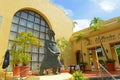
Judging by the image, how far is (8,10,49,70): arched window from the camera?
13.8 meters

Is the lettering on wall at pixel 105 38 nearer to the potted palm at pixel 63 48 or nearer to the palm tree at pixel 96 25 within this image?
the palm tree at pixel 96 25

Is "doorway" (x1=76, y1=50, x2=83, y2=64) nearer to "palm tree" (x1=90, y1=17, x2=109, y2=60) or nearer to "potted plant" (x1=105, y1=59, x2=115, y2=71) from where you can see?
"palm tree" (x1=90, y1=17, x2=109, y2=60)

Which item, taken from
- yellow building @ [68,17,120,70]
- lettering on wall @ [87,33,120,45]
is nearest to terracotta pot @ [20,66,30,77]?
yellow building @ [68,17,120,70]

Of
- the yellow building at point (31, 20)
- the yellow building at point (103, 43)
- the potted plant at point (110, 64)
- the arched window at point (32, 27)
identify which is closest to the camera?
the yellow building at point (31, 20)

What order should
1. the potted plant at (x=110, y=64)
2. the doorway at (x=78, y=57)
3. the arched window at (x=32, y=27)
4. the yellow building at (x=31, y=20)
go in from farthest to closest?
the doorway at (x=78, y=57) < the arched window at (x=32, y=27) < the potted plant at (x=110, y=64) < the yellow building at (x=31, y=20)

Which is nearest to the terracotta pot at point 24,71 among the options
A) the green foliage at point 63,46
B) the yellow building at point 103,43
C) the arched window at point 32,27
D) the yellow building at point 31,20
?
the yellow building at point 31,20

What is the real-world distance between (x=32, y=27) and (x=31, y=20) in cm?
79

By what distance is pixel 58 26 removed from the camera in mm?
19031

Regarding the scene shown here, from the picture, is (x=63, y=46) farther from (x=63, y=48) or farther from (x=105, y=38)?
(x=105, y=38)

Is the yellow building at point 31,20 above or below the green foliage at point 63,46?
above

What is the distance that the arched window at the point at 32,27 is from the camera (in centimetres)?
1380

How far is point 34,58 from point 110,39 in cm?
826

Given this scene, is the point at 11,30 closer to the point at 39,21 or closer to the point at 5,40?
the point at 5,40

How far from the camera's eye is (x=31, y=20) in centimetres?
1562
